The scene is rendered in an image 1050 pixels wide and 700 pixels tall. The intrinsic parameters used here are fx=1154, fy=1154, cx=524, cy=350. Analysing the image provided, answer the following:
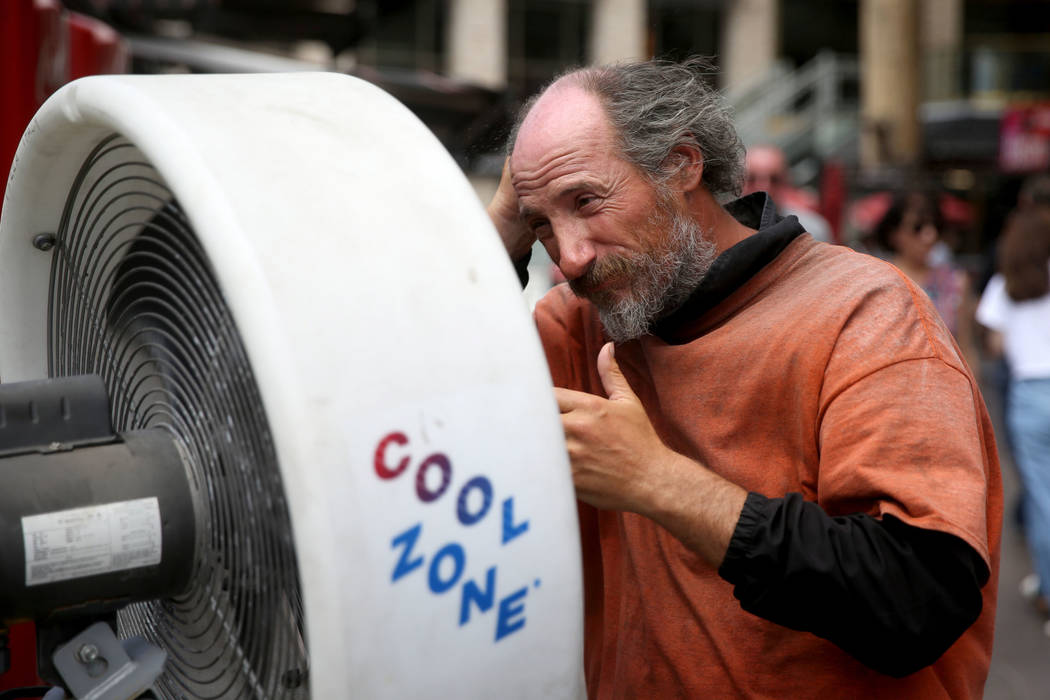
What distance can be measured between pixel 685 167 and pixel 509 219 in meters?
0.34

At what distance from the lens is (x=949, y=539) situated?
133 centimetres

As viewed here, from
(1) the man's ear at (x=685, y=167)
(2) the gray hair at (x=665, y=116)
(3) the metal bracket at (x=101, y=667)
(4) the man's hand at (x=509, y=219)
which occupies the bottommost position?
(3) the metal bracket at (x=101, y=667)

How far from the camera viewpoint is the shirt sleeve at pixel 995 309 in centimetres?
514

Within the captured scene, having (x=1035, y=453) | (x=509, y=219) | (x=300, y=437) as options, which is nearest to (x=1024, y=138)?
(x=1035, y=453)

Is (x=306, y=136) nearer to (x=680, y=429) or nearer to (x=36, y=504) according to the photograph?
(x=36, y=504)

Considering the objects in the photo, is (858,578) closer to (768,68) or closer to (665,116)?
(665,116)

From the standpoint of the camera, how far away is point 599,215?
5.57ft

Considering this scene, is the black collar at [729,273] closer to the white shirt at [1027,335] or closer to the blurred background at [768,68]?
the blurred background at [768,68]

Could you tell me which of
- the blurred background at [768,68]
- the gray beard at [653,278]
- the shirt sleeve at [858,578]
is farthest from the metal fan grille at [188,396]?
the blurred background at [768,68]

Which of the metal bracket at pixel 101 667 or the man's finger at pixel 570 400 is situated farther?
the man's finger at pixel 570 400

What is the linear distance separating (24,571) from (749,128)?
17.4 m

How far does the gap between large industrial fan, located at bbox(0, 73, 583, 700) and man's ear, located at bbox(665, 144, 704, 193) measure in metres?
0.79

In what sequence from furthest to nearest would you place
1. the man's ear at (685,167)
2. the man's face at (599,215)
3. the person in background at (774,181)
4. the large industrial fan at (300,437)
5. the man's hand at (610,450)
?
the person in background at (774,181) < the man's ear at (685,167) < the man's face at (599,215) < the man's hand at (610,450) < the large industrial fan at (300,437)

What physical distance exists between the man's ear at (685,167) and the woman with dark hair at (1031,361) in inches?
137
